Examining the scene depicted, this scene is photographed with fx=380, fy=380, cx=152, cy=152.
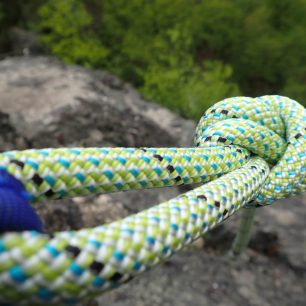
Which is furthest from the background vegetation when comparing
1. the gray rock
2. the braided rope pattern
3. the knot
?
the braided rope pattern

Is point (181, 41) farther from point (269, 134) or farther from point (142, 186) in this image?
point (142, 186)

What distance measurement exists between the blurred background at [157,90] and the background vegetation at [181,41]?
0.01 meters

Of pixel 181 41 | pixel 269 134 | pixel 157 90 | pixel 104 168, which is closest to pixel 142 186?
pixel 104 168

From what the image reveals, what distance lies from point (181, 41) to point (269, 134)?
261cm

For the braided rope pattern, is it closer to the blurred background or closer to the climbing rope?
the climbing rope

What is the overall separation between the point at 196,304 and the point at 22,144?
1026 millimetres

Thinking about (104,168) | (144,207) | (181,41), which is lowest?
(144,207)

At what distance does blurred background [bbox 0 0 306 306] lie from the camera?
4.54 feet

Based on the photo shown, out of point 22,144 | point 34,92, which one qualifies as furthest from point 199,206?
point 34,92

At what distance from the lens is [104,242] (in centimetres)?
39

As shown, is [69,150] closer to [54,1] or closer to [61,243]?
[61,243]

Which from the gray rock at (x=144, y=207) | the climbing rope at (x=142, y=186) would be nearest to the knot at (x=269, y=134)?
the climbing rope at (x=142, y=186)

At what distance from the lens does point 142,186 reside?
0.58 metres

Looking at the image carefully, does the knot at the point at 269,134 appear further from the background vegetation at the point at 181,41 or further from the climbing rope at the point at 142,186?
the background vegetation at the point at 181,41
